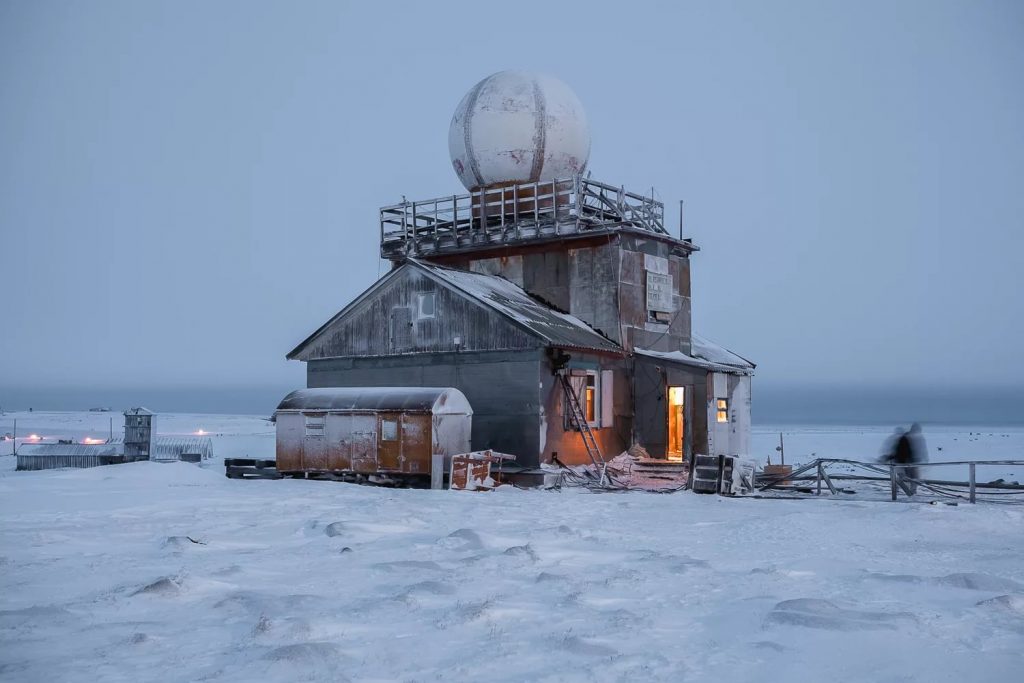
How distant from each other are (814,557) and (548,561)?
13.0ft

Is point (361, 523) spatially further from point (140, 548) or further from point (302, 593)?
point (302, 593)

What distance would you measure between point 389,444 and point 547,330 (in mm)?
5727

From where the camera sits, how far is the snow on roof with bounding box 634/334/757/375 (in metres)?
29.8

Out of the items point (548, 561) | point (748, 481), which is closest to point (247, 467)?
point (748, 481)

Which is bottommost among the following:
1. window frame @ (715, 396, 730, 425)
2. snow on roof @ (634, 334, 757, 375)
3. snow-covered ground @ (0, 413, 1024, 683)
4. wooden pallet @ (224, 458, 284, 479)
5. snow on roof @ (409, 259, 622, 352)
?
snow-covered ground @ (0, 413, 1024, 683)

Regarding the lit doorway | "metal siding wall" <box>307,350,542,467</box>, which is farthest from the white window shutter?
"metal siding wall" <box>307,350,542,467</box>

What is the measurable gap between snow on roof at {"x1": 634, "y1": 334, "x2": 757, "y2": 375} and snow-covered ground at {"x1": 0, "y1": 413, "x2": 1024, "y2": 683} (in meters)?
11.0

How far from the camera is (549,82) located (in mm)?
32594

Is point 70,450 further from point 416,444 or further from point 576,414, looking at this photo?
point 576,414

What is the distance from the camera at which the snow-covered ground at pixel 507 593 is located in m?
8.03

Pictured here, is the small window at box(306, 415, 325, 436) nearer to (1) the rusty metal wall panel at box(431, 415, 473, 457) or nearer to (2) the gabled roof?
(1) the rusty metal wall panel at box(431, 415, 473, 457)

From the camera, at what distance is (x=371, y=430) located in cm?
2508

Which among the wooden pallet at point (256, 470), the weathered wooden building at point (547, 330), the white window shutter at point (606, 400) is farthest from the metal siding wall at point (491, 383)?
the wooden pallet at point (256, 470)

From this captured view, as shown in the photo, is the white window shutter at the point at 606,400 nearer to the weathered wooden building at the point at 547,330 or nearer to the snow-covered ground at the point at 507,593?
the weathered wooden building at the point at 547,330
